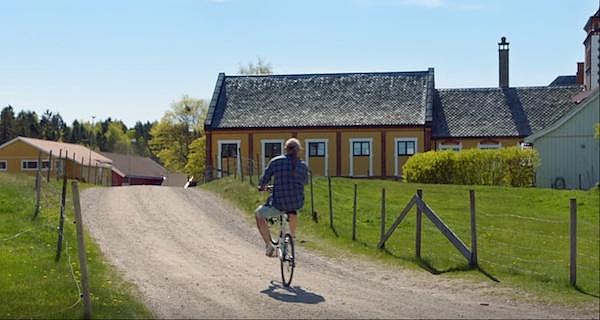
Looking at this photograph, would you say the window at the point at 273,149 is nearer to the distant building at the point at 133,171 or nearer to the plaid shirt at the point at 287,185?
the plaid shirt at the point at 287,185

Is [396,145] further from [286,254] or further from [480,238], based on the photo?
[286,254]

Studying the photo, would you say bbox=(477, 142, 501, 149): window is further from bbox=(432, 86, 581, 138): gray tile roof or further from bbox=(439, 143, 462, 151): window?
bbox=(439, 143, 462, 151): window

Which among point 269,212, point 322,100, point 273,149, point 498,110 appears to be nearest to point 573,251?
point 269,212

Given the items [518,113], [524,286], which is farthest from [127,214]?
[518,113]

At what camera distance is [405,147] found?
4556 cm

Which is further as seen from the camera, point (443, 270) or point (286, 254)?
point (443, 270)

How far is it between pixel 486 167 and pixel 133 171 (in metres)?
69.8

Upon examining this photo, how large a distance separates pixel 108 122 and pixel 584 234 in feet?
→ 529

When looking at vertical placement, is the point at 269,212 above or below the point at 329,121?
below

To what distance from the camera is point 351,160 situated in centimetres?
4612

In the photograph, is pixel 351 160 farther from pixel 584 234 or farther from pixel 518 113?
pixel 584 234

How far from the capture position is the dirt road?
10086mm

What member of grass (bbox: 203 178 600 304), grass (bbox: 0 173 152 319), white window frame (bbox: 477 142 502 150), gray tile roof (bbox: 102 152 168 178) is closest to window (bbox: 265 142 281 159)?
white window frame (bbox: 477 142 502 150)

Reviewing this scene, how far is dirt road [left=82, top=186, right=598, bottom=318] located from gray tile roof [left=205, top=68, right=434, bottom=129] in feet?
86.8
